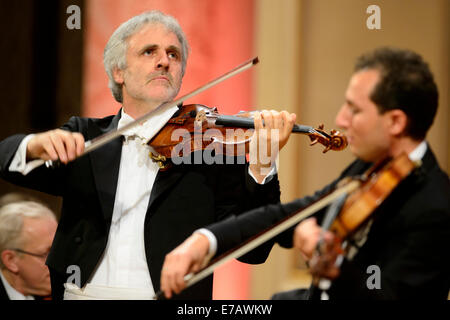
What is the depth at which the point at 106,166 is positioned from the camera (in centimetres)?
155

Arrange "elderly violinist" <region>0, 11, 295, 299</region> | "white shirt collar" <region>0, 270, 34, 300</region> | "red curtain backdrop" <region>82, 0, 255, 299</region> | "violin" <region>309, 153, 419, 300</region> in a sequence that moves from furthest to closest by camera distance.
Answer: "red curtain backdrop" <region>82, 0, 255, 299</region>, "white shirt collar" <region>0, 270, 34, 300</region>, "elderly violinist" <region>0, 11, 295, 299</region>, "violin" <region>309, 153, 419, 300</region>

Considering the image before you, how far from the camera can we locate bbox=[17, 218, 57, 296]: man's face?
181 centimetres

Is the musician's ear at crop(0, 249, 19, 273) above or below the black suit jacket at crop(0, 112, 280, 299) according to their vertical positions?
below

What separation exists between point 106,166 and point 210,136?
303mm

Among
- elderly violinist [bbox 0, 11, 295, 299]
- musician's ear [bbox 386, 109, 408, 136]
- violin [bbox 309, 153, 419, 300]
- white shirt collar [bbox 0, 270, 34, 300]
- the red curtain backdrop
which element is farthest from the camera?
the red curtain backdrop

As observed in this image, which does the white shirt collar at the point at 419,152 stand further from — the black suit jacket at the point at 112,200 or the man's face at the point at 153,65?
the man's face at the point at 153,65

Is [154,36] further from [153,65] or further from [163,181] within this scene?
[163,181]

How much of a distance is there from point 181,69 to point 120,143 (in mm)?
270

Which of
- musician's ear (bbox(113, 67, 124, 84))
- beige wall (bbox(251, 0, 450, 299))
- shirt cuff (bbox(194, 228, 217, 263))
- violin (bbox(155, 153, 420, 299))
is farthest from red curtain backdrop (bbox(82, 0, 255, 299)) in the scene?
violin (bbox(155, 153, 420, 299))

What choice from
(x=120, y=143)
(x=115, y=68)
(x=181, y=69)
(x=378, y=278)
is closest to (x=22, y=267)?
(x=120, y=143)

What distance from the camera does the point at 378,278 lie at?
3.56 ft

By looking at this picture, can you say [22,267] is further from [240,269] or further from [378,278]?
[378,278]

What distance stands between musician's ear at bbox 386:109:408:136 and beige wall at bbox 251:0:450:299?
0.78 meters

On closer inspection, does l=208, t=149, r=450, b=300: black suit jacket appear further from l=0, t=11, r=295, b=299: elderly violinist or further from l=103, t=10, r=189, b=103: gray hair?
l=103, t=10, r=189, b=103: gray hair
